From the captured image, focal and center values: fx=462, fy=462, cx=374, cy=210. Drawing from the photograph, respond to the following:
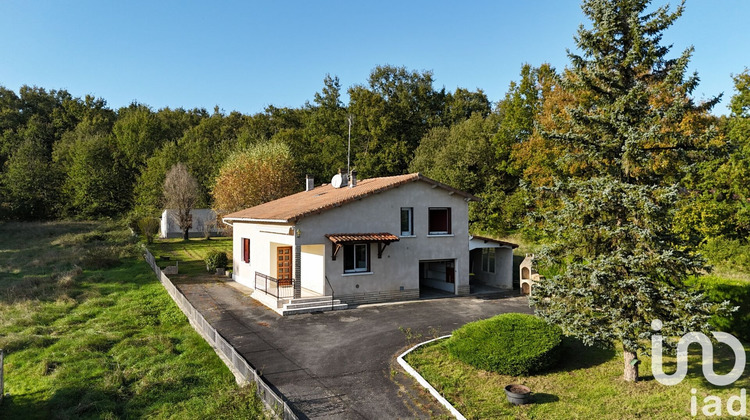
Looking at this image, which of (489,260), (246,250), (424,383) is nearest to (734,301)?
(424,383)

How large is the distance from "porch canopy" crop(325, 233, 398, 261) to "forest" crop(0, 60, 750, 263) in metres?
10.4

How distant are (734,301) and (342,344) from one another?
42.5 ft

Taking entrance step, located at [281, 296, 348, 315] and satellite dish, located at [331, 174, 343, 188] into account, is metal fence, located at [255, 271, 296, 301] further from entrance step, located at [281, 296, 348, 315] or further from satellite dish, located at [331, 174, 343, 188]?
satellite dish, located at [331, 174, 343, 188]

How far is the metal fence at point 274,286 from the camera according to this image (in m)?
20.3

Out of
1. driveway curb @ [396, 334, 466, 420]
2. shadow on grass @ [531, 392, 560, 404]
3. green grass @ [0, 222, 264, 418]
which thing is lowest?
green grass @ [0, 222, 264, 418]

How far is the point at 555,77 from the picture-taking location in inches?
473

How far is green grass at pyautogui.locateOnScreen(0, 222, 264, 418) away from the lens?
11.5 metres

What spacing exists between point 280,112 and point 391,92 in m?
19.5

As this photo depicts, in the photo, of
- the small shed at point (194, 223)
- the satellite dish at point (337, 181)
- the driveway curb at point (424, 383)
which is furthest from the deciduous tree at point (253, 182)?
the driveway curb at point (424, 383)

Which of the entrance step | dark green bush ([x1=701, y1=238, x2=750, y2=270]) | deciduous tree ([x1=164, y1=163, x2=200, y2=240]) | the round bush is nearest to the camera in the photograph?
the round bush

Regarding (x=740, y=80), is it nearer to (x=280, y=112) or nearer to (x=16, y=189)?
(x=280, y=112)

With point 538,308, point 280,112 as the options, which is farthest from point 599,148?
point 280,112

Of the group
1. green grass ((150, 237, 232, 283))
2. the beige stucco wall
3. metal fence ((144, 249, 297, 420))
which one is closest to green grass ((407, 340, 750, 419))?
metal fence ((144, 249, 297, 420))
